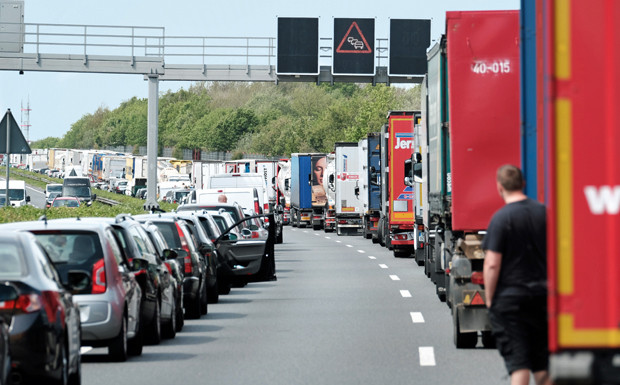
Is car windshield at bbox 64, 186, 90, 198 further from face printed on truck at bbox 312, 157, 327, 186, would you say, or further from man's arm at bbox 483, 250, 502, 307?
man's arm at bbox 483, 250, 502, 307

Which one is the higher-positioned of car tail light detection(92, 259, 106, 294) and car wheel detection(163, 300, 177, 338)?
car tail light detection(92, 259, 106, 294)

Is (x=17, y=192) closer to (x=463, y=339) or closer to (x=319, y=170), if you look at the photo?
(x=319, y=170)

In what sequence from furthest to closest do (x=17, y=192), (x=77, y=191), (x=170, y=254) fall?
(x=77, y=191) < (x=17, y=192) < (x=170, y=254)

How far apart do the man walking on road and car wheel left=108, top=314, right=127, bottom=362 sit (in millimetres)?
4785

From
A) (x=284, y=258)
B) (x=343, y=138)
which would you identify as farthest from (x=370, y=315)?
(x=343, y=138)

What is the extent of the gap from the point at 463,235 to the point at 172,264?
3.39 metres

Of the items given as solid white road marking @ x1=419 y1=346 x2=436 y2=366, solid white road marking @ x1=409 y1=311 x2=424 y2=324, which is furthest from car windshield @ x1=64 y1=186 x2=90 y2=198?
solid white road marking @ x1=419 y1=346 x2=436 y2=366

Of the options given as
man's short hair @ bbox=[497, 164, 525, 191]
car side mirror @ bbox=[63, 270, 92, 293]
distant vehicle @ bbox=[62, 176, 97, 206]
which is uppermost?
distant vehicle @ bbox=[62, 176, 97, 206]

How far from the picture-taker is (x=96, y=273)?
12.2 metres

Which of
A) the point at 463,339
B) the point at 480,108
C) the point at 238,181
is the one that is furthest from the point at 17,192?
the point at 463,339

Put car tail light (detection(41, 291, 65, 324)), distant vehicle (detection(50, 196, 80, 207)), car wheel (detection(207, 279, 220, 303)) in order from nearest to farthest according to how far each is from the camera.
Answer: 1. car tail light (detection(41, 291, 65, 324))
2. car wheel (detection(207, 279, 220, 303))
3. distant vehicle (detection(50, 196, 80, 207))

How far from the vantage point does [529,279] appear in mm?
8430

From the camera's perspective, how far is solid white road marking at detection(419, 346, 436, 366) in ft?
40.2

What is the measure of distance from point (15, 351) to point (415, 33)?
42.4 metres
